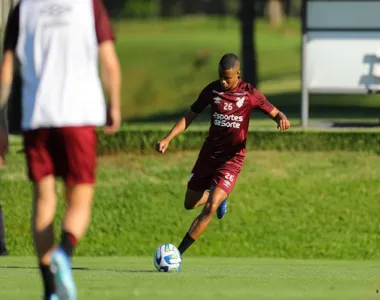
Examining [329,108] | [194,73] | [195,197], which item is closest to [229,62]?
[195,197]

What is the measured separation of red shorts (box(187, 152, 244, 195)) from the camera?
11.8 meters

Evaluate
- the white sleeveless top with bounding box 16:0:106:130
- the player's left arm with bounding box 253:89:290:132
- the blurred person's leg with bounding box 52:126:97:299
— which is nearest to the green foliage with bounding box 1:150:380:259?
the player's left arm with bounding box 253:89:290:132

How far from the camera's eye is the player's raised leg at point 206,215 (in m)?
11.5

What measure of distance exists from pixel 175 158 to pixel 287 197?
201 centimetres

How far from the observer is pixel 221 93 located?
38.9 ft

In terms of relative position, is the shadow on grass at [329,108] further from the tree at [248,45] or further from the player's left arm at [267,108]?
the player's left arm at [267,108]

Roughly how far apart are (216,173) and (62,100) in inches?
187

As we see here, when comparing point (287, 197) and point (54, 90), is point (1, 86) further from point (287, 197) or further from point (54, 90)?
point (287, 197)

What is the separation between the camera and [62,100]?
729cm

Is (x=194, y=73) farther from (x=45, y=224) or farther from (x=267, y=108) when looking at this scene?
(x=45, y=224)

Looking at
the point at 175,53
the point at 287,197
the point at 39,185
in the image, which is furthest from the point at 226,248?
the point at 175,53

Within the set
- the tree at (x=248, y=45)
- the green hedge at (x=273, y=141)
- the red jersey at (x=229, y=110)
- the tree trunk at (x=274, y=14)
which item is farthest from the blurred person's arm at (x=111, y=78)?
the tree trunk at (x=274, y=14)

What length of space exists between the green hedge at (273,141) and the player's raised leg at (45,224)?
10.5 metres

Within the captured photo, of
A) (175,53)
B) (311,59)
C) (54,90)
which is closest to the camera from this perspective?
(54,90)
